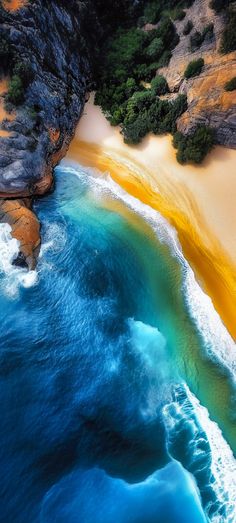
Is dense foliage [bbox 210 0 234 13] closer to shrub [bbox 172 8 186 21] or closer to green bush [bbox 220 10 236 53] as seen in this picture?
green bush [bbox 220 10 236 53]

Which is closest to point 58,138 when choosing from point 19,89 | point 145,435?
point 19,89

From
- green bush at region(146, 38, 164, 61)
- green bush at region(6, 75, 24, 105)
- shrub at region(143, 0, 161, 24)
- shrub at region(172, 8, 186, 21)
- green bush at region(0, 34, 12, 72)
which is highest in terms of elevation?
shrub at region(172, 8, 186, 21)

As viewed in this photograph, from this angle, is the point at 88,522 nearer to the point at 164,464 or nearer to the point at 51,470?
the point at 51,470

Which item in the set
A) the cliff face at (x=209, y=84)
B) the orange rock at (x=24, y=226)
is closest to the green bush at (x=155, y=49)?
the cliff face at (x=209, y=84)

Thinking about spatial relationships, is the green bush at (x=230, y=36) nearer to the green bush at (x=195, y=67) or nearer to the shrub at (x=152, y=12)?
the green bush at (x=195, y=67)

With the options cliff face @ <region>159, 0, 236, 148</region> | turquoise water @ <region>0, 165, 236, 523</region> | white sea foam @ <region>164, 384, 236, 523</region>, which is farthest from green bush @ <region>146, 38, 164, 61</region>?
white sea foam @ <region>164, 384, 236, 523</region>

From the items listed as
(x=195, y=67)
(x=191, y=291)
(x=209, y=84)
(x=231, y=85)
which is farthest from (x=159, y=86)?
(x=191, y=291)
